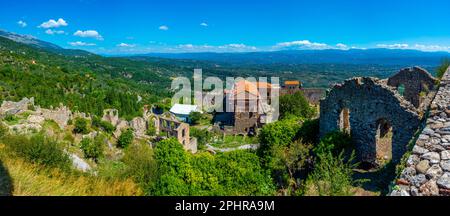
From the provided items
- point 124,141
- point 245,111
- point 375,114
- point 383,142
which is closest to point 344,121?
point 383,142

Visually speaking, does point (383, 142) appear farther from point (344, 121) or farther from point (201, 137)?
point (201, 137)

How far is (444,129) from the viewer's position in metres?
5.59

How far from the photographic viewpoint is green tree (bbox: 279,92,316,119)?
36522mm

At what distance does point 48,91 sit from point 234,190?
38509 mm

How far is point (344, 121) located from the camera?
1428cm

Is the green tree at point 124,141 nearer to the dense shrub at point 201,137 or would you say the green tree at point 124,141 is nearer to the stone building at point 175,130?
the stone building at point 175,130

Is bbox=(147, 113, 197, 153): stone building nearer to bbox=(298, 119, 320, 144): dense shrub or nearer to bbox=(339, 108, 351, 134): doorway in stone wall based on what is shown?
bbox=(298, 119, 320, 144): dense shrub

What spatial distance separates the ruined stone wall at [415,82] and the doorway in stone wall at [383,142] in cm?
257

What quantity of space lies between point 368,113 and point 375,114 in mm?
302

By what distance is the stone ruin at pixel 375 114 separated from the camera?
1124 centimetres

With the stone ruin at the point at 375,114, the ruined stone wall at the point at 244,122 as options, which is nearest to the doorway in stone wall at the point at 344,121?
the stone ruin at the point at 375,114
